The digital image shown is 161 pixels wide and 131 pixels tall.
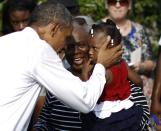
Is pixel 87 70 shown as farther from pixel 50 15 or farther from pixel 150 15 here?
pixel 150 15

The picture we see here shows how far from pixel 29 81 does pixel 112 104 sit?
2.02 ft

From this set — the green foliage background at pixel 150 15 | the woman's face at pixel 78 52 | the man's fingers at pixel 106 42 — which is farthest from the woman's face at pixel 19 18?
the man's fingers at pixel 106 42

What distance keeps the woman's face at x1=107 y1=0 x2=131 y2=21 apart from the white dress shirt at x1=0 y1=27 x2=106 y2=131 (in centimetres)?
255

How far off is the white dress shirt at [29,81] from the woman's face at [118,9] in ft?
8.38

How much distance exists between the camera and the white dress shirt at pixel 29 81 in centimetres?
353

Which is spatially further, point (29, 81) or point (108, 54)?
point (108, 54)

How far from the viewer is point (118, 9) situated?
6102 mm

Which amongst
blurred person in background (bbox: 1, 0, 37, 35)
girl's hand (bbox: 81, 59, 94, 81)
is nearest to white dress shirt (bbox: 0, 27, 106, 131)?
girl's hand (bbox: 81, 59, 94, 81)

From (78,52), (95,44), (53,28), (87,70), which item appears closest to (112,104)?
(87,70)

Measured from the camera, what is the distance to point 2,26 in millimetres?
6086

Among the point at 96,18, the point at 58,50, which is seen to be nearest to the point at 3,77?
the point at 58,50

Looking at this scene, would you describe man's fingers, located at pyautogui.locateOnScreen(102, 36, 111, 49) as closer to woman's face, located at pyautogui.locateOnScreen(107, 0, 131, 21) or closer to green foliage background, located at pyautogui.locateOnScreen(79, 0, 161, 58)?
woman's face, located at pyautogui.locateOnScreen(107, 0, 131, 21)

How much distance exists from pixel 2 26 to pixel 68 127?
2.16 m

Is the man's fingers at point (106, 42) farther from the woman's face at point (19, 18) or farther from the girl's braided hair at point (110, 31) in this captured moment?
the woman's face at point (19, 18)
